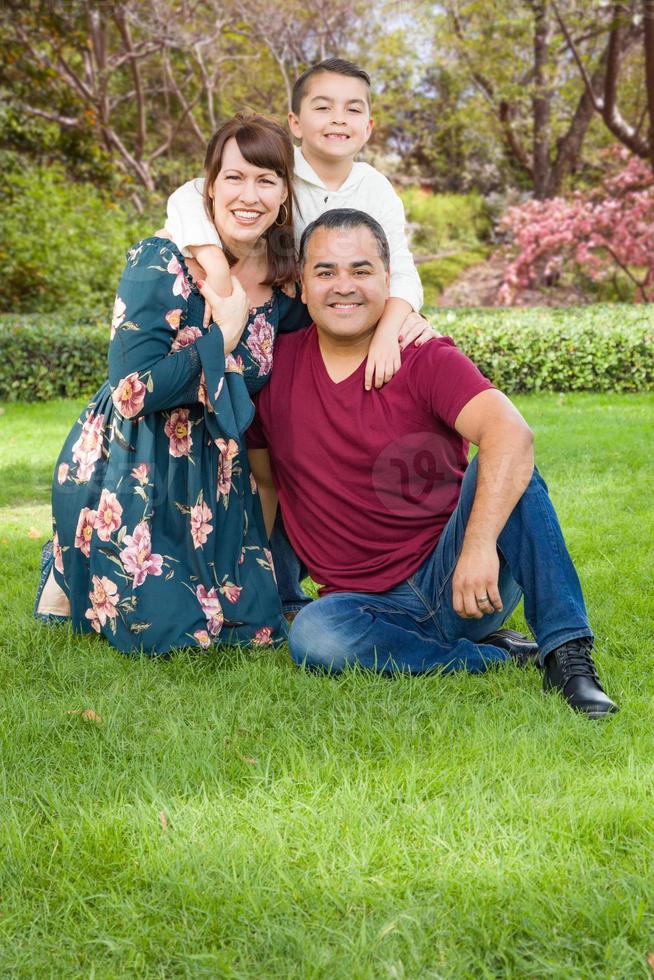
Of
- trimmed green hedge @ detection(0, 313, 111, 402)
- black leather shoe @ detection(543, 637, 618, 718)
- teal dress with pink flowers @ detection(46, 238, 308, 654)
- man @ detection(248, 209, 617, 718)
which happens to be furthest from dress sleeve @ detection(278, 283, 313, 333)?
trimmed green hedge @ detection(0, 313, 111, 402)

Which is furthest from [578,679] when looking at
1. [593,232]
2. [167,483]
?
[593,232]

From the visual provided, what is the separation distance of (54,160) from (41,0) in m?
2.63

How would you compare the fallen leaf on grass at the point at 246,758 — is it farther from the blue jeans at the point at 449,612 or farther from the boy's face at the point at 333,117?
the boy's face at the point at 333,117

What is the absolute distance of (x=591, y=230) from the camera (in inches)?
665

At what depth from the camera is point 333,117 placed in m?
3.48

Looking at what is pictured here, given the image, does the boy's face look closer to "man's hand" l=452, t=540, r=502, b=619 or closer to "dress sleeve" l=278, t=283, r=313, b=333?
"dress sleeve" l=278, t=283, r=313, b=333

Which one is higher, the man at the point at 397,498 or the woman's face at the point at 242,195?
the woman's face at the point at 242,195

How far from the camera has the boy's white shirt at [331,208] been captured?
306cm

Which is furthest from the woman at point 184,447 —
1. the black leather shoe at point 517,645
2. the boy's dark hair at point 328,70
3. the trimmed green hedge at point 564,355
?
the trimmed green hedge at point 564,355

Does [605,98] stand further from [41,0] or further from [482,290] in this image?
[41,0]

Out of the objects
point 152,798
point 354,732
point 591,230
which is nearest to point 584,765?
point 354,732

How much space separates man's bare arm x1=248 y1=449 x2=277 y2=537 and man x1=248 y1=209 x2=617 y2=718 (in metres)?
0.16

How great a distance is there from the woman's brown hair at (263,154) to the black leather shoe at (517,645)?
4.41 feet

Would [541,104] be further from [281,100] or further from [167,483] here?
[167,483]
